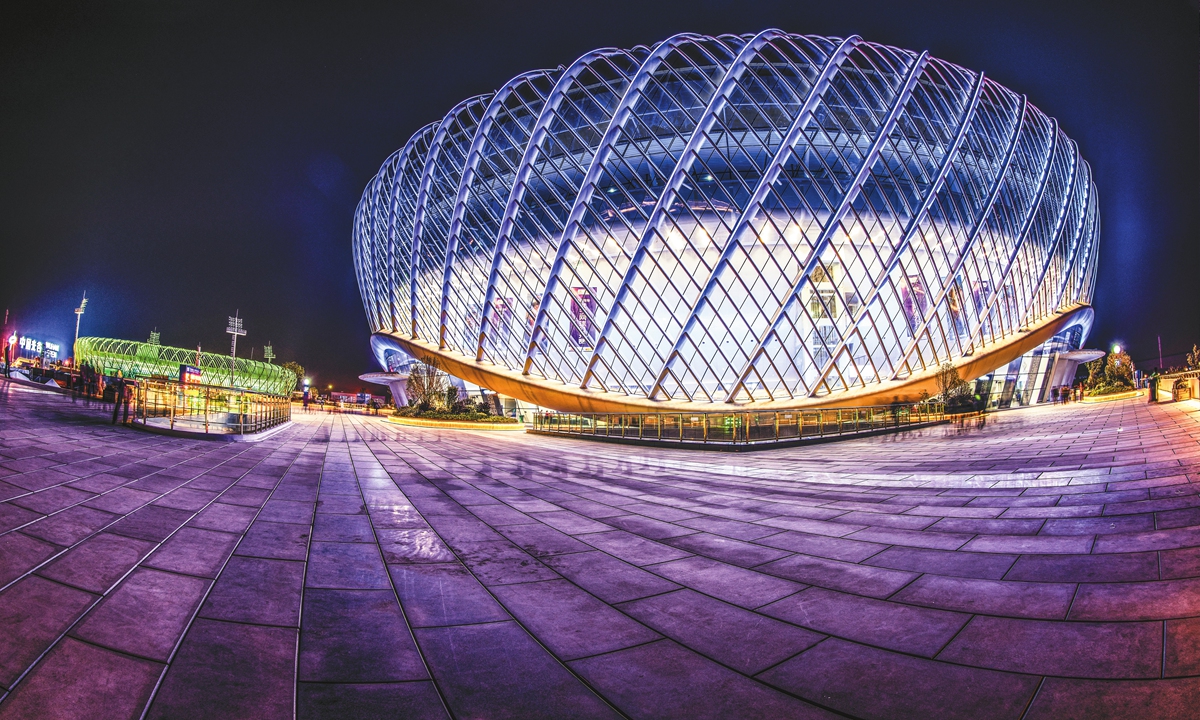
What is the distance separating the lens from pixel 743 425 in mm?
18906

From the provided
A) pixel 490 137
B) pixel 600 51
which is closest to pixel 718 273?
pixel 600 51

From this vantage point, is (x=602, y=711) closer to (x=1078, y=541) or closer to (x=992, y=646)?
(x=992, y=646)

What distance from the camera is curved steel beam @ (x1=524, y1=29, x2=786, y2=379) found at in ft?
85.9

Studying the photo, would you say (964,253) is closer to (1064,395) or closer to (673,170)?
(673,170)

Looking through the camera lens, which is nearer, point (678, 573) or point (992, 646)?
point (992, 646)

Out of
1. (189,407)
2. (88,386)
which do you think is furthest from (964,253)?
(88,386)

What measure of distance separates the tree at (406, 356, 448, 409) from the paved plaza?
30001 millimetres

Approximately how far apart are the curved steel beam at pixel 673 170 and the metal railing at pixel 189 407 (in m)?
18.6

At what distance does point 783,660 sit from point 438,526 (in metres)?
4.48

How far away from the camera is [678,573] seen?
4570 mm

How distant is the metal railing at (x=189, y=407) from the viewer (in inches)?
552

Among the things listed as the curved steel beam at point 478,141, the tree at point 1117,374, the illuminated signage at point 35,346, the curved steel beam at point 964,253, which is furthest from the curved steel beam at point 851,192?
the illuminated signage at point 35,346

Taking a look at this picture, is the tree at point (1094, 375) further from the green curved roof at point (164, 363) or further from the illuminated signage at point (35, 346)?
the illuminated signage at point (35, 346)

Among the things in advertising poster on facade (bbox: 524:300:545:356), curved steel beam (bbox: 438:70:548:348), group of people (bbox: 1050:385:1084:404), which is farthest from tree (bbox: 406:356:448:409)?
group of people (bbox: 1050:385:1084:404)
